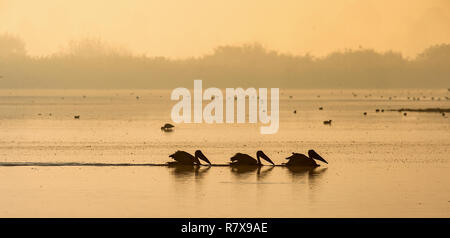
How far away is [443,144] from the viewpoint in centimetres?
3728

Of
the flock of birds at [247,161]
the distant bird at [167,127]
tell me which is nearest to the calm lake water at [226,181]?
the flock of birds at [247,161]

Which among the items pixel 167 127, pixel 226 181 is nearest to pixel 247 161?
pixel 226 181

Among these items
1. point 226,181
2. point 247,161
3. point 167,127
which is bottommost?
point 226,181

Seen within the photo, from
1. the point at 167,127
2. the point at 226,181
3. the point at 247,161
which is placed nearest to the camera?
→ the point at 226,181

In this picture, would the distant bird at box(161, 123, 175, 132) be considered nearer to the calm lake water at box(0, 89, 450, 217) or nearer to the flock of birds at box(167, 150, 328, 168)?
the calm lake water at box(0, 89, 450, 217)

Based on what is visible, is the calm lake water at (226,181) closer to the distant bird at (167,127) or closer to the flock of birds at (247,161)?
the flock of birds at (247,161)

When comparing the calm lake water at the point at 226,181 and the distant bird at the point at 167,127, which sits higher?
the distant bird at the point at 167,127

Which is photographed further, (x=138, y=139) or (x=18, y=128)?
(x=18, y=128)

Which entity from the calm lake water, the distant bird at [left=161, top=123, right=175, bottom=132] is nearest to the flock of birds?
the calm lake water

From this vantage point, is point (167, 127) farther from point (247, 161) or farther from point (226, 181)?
point (226, 181)
